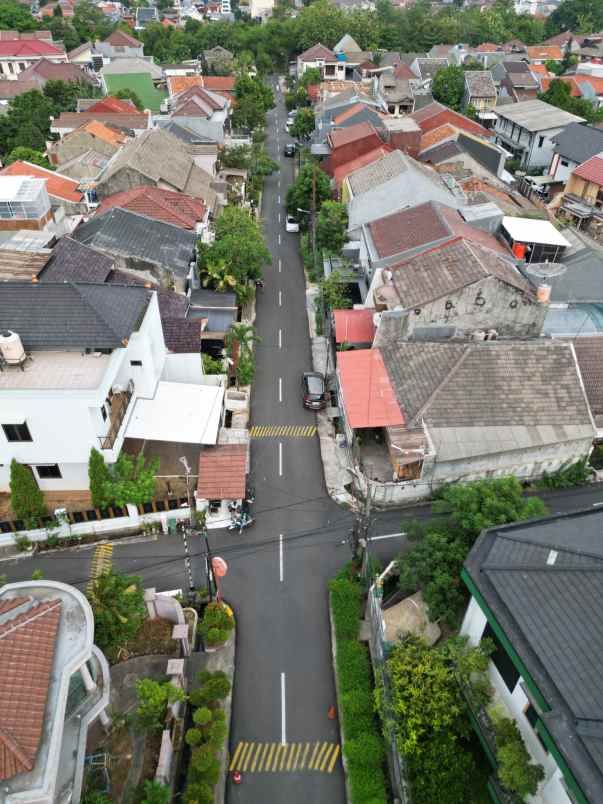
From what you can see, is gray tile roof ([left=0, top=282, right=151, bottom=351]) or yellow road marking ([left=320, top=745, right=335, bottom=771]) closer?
yellow road marking ([left=320, top=745, right=335, bottom=771])

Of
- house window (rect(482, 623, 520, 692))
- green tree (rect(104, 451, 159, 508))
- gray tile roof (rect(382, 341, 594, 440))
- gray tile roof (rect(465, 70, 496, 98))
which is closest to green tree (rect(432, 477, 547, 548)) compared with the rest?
house window (rect(482, 623, 520, 692))

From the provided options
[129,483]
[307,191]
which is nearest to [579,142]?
[307,191]

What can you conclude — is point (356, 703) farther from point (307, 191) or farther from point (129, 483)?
point (307, 191)

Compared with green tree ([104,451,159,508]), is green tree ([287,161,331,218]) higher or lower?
higher

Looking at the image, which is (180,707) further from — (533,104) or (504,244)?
(533,104)

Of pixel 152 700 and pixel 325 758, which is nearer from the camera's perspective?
pixel 152 700

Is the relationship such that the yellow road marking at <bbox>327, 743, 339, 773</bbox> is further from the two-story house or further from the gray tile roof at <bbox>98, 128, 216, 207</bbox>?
the two-story house
